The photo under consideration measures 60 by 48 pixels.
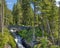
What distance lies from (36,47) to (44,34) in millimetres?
4130

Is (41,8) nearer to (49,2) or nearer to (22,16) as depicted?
(49,2)

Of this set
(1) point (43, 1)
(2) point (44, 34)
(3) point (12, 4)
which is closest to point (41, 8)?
(1) point (43, 1)

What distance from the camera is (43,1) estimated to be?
32.0 m

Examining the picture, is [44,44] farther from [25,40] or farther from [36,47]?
[25,40]

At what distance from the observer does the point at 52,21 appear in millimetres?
33031

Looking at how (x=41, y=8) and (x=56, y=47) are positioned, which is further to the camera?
(x=41, y=8)

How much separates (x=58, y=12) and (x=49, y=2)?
1.91 m

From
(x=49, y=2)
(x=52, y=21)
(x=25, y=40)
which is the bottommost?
(x=25, y=40)

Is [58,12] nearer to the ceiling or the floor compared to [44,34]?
nearer to the ceiling

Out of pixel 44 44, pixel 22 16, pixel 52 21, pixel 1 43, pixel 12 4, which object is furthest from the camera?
pixel 12 4

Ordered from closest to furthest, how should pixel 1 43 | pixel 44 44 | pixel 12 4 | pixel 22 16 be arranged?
pixel 1 43
pixel 44 44
pixel 22 16
pixel 12 4

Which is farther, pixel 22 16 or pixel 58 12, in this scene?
pixel 22 16

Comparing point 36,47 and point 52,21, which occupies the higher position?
point 52,21

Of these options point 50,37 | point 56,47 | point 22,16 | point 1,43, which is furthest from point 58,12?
point 22,16
